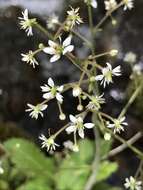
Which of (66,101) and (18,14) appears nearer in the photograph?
(66,101)

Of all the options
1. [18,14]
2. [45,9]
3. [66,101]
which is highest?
[45,9]

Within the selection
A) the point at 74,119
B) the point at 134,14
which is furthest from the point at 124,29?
the point at 74,119

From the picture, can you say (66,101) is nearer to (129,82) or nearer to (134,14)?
(129,82)

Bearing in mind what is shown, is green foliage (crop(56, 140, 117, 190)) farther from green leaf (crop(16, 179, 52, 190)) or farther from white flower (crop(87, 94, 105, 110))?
white flower (crop(87, 94, 105, 110))

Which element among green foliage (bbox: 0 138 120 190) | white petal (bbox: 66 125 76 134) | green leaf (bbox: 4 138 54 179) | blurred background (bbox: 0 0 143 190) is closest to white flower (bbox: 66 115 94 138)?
white petal (bbox: 66 125 76 134)

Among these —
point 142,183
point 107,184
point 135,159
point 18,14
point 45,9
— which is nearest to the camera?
point 142,183

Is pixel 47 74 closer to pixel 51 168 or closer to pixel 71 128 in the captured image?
pixel 51 168
